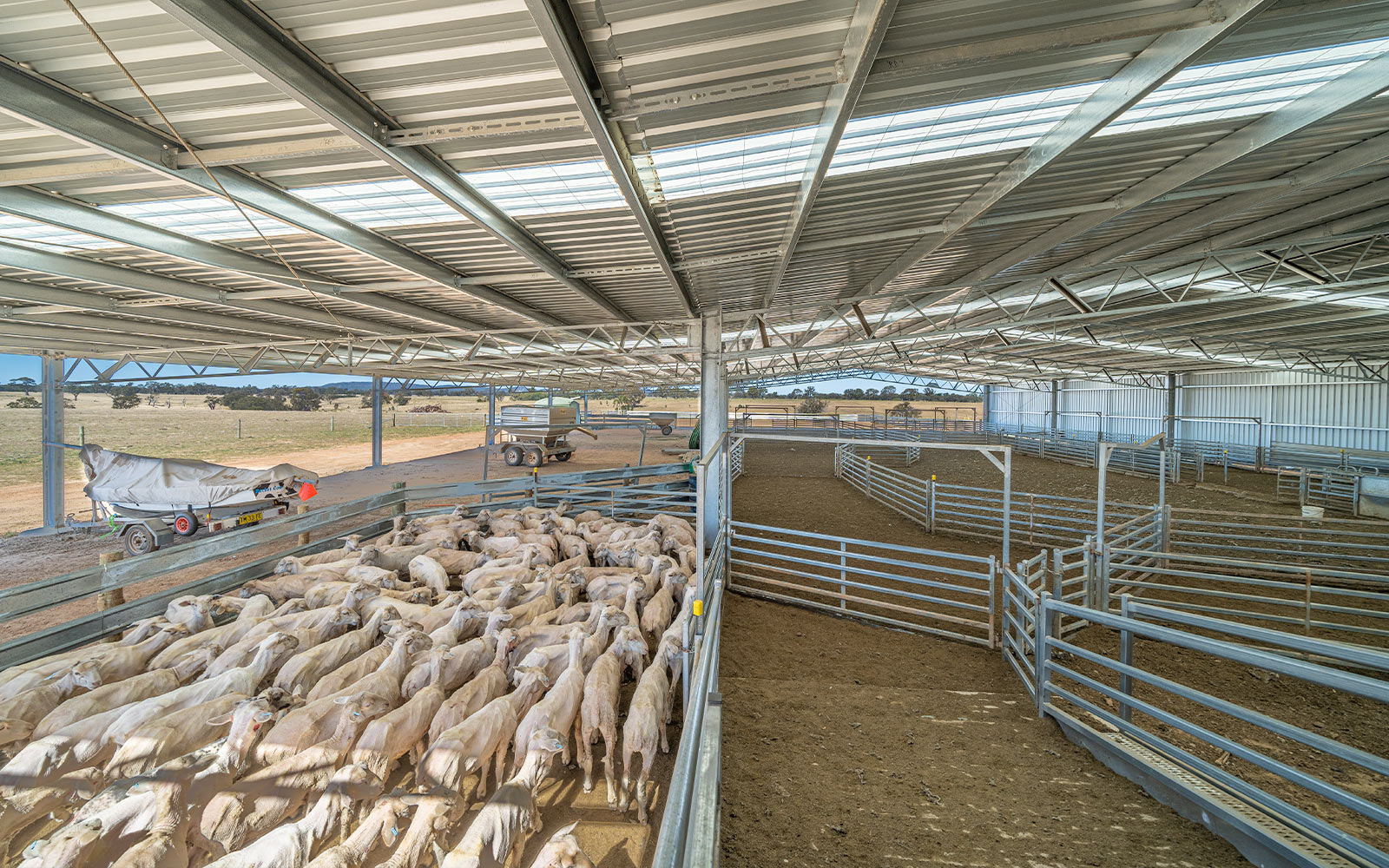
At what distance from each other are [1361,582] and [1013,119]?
1075 centimetres

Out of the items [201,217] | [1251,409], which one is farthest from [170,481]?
[1251,409]

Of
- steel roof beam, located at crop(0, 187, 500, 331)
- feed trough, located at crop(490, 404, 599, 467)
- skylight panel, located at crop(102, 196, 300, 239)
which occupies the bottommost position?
feed trough, located at crop(490, 404, 599, 467)

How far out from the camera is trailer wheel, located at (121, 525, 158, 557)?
10781mm

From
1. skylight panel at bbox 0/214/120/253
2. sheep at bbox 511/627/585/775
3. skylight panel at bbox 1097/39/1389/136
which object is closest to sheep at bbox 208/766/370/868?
sheep at bbox 511/627/585/775

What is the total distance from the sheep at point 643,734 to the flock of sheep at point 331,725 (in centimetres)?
2

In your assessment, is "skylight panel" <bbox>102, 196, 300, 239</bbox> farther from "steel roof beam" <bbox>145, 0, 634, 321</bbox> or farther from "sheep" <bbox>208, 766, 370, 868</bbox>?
"sheep" <bbox>208, 766, 370, 868</bbox>

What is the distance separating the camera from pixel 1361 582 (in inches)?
352

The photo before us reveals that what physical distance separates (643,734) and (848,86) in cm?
447

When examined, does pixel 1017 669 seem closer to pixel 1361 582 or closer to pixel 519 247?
pixel 519 247

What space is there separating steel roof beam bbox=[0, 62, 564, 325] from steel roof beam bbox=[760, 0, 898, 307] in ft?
14.6

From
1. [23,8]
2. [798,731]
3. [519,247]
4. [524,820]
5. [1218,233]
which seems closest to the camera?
[23,8]

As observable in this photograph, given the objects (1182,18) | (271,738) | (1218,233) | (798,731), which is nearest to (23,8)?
(271,738)

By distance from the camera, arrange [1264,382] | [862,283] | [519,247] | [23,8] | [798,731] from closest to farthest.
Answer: [23,8] < [798,731] < [519,247] < [862,283] < [1264,382]

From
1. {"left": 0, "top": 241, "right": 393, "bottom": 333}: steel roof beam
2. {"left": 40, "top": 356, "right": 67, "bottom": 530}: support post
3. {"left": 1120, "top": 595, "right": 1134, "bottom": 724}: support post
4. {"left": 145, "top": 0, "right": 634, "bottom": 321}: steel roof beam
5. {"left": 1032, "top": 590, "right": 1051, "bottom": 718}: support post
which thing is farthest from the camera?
{"left": 40, "top": 356, "right": 67, "bottom": 530}: support post
